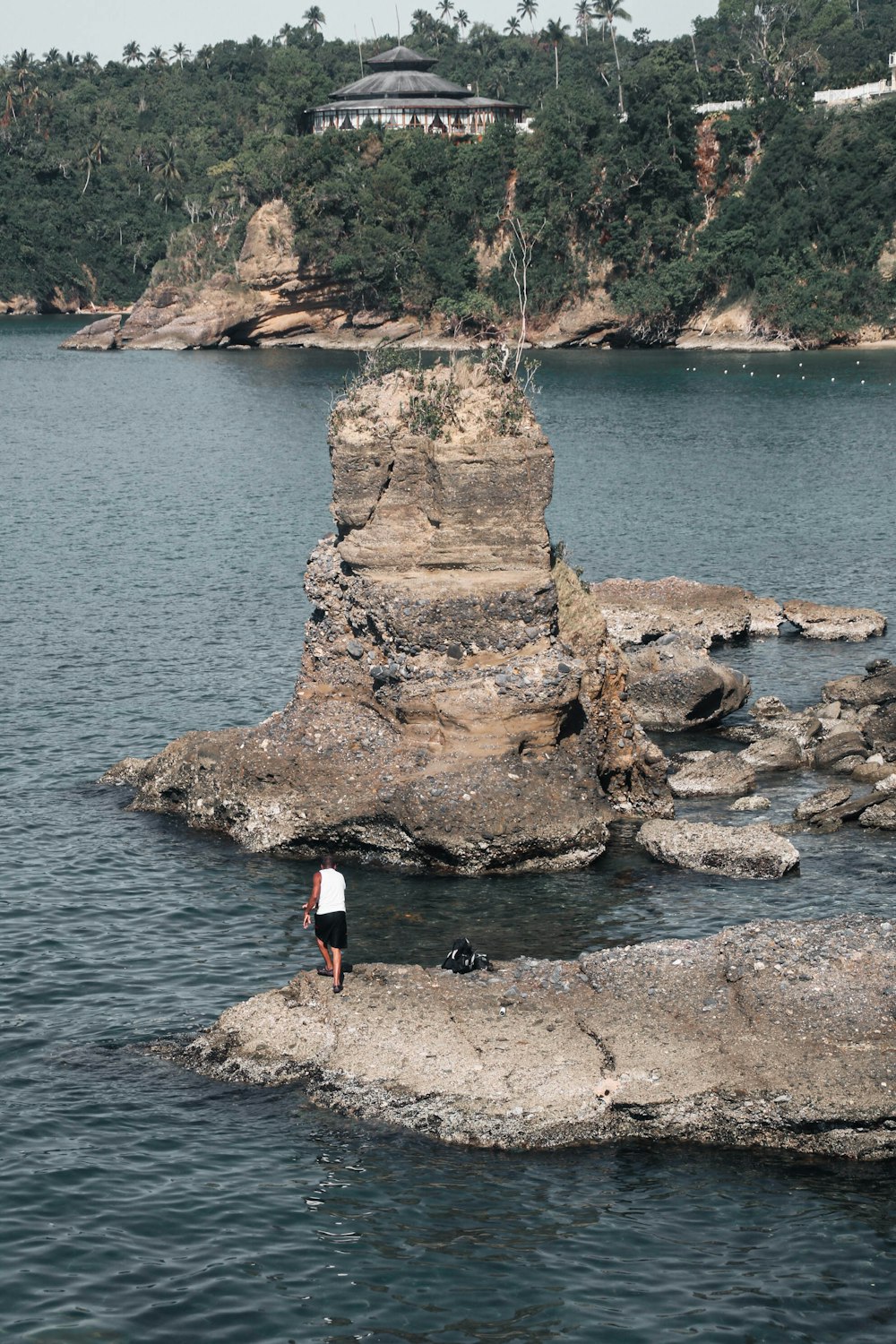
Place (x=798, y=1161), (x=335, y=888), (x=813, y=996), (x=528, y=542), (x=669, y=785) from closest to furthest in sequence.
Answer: (x=798, y=1161)
(x=813, y=996)
(x=335, y=888)
(x=528, y=542)
(x=669, y=785)

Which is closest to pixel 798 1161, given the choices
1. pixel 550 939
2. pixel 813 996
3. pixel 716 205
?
pixel 813 996

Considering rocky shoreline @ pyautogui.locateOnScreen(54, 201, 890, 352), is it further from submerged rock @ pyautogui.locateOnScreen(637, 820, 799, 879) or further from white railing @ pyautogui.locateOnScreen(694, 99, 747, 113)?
submerged rock @ pyautogui.locateOnScreen(637, 820, 799, 879)

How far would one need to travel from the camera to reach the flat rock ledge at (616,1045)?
2275 centimetres

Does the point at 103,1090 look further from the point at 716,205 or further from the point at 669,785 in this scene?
the point at 716,205

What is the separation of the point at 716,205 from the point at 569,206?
46.0 ft

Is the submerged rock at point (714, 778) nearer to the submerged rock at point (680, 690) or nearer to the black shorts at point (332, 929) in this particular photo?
the submerged rock at point (680, 690)

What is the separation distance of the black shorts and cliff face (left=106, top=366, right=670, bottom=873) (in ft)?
22.1

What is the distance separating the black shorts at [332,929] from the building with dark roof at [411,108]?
505 ft

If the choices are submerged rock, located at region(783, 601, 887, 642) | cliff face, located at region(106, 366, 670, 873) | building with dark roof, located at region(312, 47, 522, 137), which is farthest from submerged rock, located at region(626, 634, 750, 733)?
building with dark roof, located at region(312, 47, 522, 137)

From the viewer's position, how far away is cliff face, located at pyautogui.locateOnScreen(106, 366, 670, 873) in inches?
1312

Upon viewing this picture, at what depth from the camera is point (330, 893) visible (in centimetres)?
2647

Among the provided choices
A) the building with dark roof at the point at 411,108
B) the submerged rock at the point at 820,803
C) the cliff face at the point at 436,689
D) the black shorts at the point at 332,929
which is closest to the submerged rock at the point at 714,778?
the cliff face at the point at 436,689

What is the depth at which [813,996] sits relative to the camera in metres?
24.0

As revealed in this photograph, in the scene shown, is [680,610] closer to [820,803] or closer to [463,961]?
[820,803]
